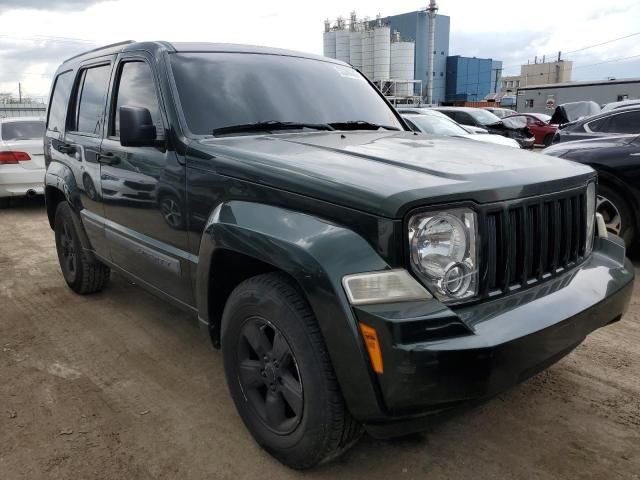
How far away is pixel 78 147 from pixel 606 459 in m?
3.87

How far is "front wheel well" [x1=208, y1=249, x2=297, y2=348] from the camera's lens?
2.53 meters

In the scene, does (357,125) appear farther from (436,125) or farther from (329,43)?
(329,43)

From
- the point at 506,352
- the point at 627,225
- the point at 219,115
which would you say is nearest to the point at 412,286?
the point at 506,352

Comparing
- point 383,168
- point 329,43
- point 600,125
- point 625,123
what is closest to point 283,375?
point 383,168

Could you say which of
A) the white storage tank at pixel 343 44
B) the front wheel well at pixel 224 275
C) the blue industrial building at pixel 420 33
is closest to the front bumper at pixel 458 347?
the front wheel well at pixel 224 275

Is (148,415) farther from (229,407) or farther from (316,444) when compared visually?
(316,444)

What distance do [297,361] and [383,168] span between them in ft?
2.77

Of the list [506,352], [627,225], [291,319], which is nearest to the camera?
[506,352]

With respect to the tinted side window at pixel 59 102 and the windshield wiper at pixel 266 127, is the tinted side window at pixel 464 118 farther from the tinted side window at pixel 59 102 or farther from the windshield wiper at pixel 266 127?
the windshield wiper at pixel 266 127

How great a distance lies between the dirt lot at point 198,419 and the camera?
2.44 m

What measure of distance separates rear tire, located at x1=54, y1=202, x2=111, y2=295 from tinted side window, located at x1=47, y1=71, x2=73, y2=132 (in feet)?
2.29

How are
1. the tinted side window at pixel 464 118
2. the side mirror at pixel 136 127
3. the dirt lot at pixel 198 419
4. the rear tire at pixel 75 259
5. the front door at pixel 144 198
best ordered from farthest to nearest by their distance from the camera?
the tinted side window at pixel 464 118 < the rear tire at pixel 75 259 < the front door at pixel 144 198 < the side mirror at pixel 136 127 < the dirt lot at pixel 198 419

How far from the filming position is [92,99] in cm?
403

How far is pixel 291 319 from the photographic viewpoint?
214cm
